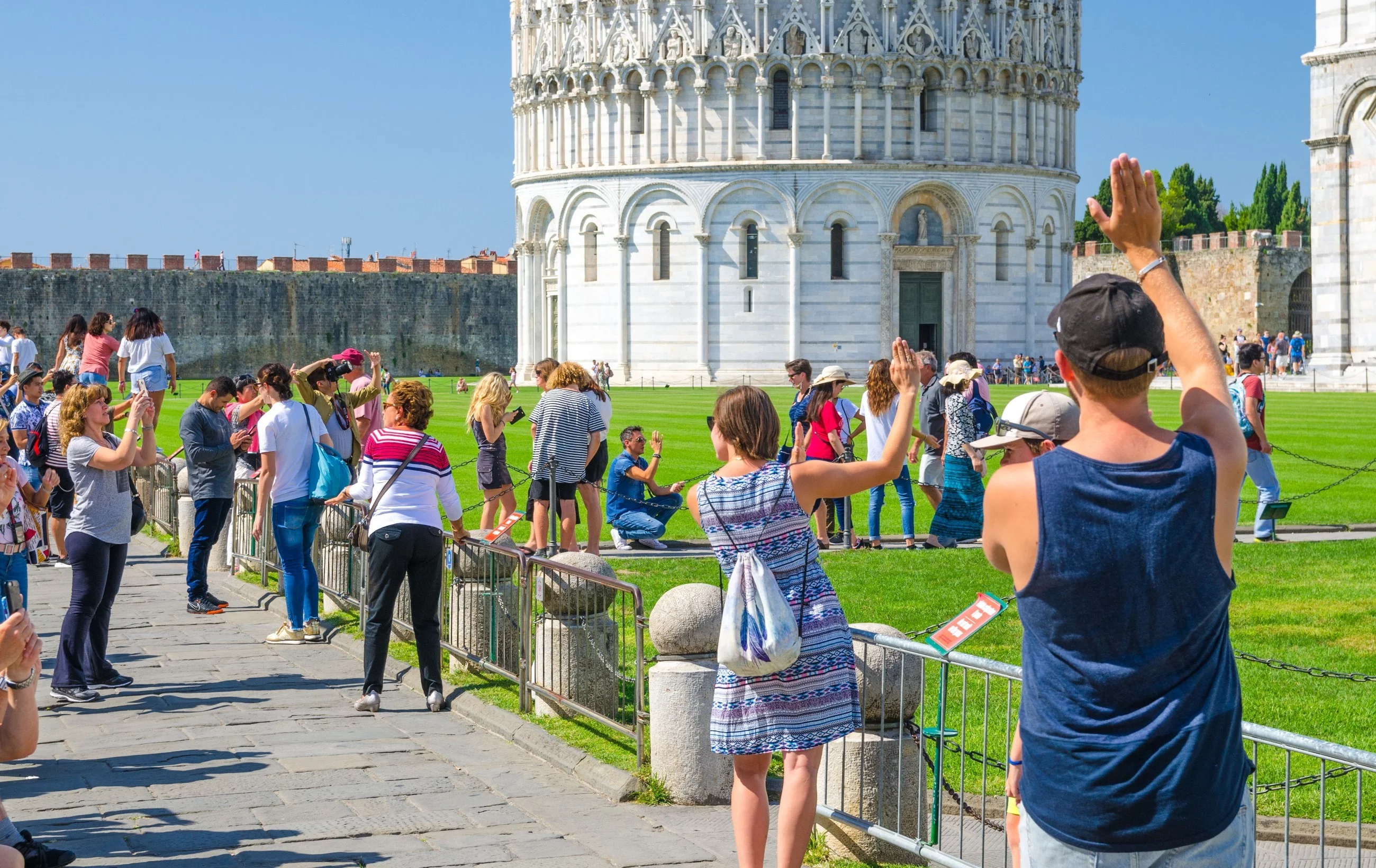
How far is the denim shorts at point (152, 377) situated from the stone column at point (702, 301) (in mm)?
39721

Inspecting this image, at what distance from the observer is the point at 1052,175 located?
198 feet

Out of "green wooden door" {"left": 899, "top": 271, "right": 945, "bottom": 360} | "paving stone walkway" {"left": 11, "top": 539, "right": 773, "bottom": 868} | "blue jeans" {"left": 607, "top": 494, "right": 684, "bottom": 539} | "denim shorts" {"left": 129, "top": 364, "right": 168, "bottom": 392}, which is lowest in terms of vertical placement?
"paving stone walkway" {"left": 11, "top": 539, "right": 773, "bottom": 868}

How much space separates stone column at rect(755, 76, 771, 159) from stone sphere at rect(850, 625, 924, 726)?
51.0 meters

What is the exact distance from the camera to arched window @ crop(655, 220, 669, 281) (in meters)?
58.4

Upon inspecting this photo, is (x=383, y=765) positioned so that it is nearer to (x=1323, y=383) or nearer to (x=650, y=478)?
(x=650, y=478)

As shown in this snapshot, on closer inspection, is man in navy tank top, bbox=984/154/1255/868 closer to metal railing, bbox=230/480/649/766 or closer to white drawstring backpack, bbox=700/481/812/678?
white drawstring backpack, bbox=700/481/812/678

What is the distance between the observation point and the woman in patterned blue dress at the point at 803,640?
18.4ft

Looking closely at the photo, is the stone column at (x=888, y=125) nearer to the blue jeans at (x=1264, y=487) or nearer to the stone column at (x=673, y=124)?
the stone column at (x=673, y=124)

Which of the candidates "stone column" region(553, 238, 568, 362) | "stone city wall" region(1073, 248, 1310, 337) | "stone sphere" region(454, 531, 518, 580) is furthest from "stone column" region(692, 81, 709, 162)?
"stone sphere" region(454, 531, 518, 580)

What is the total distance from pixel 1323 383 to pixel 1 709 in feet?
138

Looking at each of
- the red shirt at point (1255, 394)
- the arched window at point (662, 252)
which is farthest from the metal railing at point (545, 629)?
the arched window at point (662, 252)

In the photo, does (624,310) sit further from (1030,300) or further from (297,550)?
(297,550)

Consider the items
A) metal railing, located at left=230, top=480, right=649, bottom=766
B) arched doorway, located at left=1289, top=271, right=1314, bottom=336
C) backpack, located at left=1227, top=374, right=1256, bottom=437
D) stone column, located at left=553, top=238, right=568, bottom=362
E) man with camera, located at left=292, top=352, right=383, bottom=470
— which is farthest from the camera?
arched doorway, located at left=1289, top=271, right=1314, bottom=336

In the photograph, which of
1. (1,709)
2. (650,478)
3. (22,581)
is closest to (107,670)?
(22,581)
